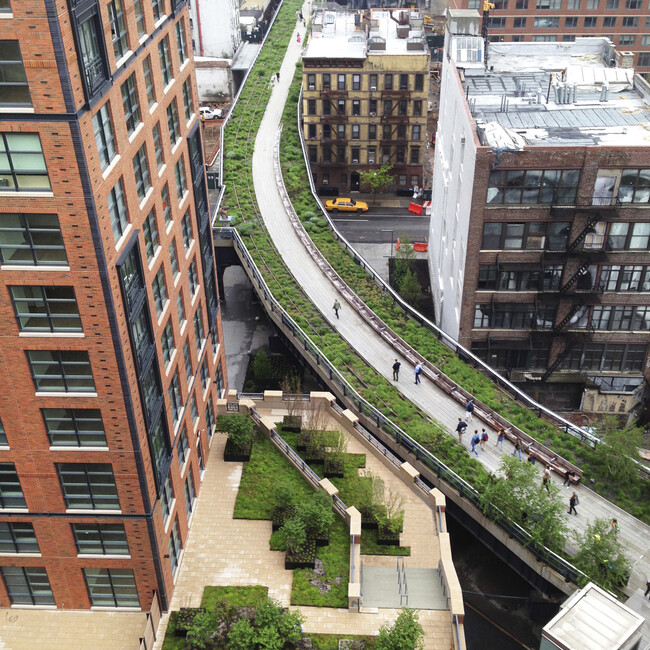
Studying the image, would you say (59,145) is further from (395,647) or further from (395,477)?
(395,477)

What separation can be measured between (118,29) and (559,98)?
46007 millimetres

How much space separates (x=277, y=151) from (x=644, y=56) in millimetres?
61478

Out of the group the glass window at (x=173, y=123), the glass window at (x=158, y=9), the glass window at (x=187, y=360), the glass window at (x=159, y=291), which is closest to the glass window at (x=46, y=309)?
the glass window at (x=159, y=291)

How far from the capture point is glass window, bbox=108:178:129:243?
104 feet

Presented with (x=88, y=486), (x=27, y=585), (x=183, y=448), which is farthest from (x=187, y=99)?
(x=27, y=585)

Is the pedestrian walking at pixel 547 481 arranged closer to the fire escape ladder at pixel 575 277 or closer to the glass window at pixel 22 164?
the fire escape ladder at pixel 575 277

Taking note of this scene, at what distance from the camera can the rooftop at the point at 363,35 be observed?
103 meters

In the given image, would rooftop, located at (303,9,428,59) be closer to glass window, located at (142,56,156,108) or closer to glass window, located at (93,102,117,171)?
glass window, located at (142,56,156,108)

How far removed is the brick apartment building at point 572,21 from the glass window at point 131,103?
9398cm

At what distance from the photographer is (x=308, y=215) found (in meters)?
84.8

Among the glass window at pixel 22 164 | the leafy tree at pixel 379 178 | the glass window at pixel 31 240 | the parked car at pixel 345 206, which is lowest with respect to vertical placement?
the parked car at pixel 345 206

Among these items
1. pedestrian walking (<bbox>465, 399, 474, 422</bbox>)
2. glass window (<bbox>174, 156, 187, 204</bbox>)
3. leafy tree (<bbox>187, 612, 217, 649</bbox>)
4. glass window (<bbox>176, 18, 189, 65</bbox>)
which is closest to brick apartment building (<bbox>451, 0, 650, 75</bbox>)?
pedestrian walking (<bbox>465, 399, 474, 422</bbox>)

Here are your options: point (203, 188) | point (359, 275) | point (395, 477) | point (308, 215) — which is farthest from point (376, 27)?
point (395, 477)

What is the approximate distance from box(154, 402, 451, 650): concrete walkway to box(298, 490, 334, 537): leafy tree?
2.41 meters
